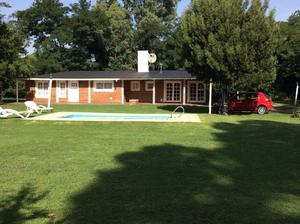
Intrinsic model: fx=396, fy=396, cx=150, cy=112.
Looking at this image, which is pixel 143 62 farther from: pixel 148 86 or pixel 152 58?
pixel 148 86

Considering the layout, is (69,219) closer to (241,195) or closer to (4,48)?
(241,195)

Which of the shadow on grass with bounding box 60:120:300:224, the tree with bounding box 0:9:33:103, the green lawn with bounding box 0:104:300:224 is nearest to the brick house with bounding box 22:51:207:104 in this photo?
the tree with bounding box 0:9:33:103

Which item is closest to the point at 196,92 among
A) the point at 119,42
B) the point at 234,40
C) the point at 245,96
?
the point at 245,96

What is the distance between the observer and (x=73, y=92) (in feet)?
120

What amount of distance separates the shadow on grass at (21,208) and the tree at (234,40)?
50.2 feet

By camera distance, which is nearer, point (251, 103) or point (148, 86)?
point (251, 103)

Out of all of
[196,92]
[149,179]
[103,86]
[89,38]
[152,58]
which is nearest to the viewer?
[149,179]

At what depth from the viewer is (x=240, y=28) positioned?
65.6 feet

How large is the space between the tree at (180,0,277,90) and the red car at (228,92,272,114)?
2095mm

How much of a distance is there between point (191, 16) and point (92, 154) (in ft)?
45.0

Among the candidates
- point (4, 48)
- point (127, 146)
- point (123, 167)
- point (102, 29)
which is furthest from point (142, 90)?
point (123, 167)

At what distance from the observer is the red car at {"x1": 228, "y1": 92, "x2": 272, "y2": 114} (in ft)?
74.6

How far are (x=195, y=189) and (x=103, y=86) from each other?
30.9 meters

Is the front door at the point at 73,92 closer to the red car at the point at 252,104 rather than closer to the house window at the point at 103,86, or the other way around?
the house window at the point at 103,86
